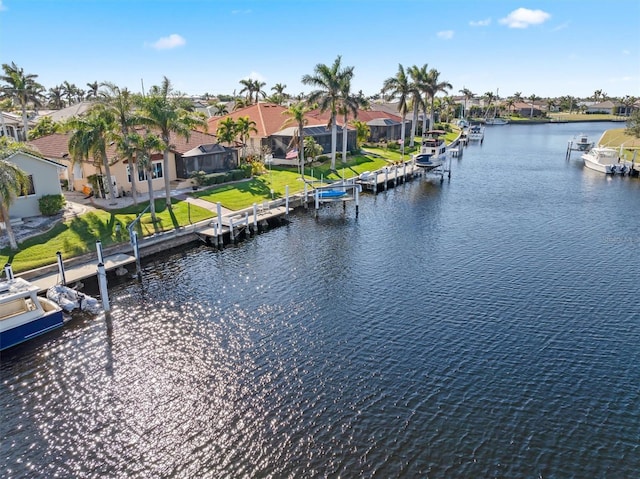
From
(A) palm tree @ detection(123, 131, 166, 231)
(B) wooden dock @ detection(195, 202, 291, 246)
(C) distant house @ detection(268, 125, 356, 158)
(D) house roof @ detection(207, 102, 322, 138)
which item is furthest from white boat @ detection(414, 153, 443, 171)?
(A) palm tree @ detection(123, 131, 166, 231)

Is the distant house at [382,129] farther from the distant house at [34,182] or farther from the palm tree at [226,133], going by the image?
the distant house at [34,182]

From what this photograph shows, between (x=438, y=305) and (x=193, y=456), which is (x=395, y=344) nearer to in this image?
(x=438, y=305)

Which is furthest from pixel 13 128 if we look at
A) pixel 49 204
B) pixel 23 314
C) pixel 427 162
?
pixel 23 314

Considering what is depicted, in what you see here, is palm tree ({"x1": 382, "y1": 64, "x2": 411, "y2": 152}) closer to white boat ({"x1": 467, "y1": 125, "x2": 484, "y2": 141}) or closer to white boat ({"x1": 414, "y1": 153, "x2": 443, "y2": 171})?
white boat ({"x1": 414, "y1": 153, "x2": 443, "y2": 171})

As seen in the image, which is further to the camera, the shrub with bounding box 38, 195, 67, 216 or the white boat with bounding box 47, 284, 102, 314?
the shrub with bounding box 38, 195, 67, 216

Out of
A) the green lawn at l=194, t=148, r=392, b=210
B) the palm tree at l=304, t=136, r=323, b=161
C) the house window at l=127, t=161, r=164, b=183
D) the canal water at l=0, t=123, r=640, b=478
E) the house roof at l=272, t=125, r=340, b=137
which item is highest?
the house roof at l=272, t=125, r=340, b=137

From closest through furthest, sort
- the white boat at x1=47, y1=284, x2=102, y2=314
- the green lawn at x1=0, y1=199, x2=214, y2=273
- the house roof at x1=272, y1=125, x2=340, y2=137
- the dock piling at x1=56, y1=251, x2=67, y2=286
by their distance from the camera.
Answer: the white boat at x1=47, y1=284, x2=102, y2=314 < the dock piling at x1=56, y1=251, x2=67, y2=286 < the green lawn at x1=0, y1=199, x2=214, y2=273 < the house roof at x1=272, y1=125, x2=340, y2=137

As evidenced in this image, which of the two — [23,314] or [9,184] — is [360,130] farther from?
[23,314]
